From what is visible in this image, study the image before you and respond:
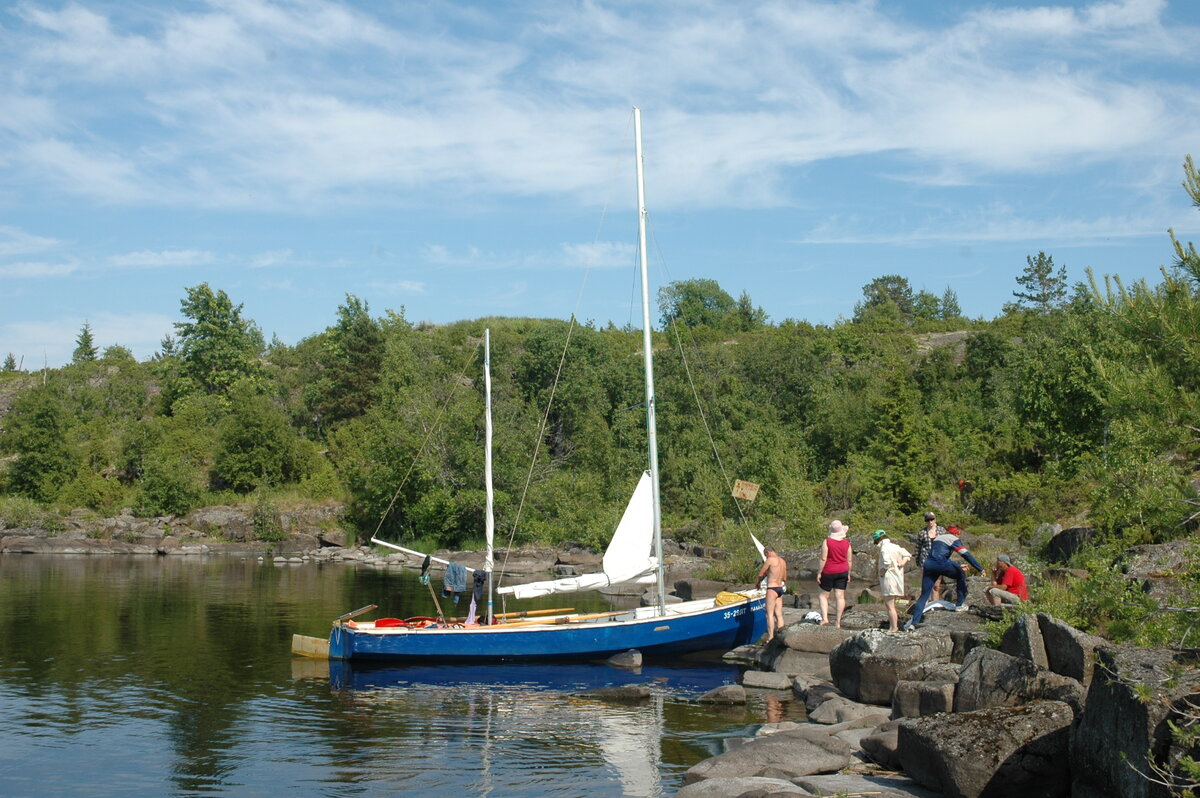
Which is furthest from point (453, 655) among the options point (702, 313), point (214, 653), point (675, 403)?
point (702, 313)

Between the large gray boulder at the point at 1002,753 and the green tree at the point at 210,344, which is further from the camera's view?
the green tree at the point at 210,344

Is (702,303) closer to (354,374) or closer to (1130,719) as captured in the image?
(354,374)

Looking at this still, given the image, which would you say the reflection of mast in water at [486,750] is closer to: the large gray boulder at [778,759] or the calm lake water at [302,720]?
the calm lake water at [302,720]

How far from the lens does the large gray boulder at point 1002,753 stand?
10.9 metres

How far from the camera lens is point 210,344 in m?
91.4

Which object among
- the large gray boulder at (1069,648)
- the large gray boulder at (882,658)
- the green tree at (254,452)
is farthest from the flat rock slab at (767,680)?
the green tree at (254,452)

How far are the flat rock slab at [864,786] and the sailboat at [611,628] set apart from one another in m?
11.1

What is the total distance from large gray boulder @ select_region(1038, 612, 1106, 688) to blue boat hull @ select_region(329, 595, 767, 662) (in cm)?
1091

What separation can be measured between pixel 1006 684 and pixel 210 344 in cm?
8832

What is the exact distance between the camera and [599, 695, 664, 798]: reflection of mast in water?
14039mm

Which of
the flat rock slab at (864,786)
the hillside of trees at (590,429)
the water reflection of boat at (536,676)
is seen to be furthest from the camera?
the hillside of trees at (590,429)

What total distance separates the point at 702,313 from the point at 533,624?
9535cm

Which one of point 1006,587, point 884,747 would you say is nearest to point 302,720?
point 884,747

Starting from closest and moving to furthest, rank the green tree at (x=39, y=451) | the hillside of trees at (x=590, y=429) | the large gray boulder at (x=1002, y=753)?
the large gray boulder at (x=1002, y=753), the hillside of trees at (x=590, y=429), the green tree at (x=39, y=451)
